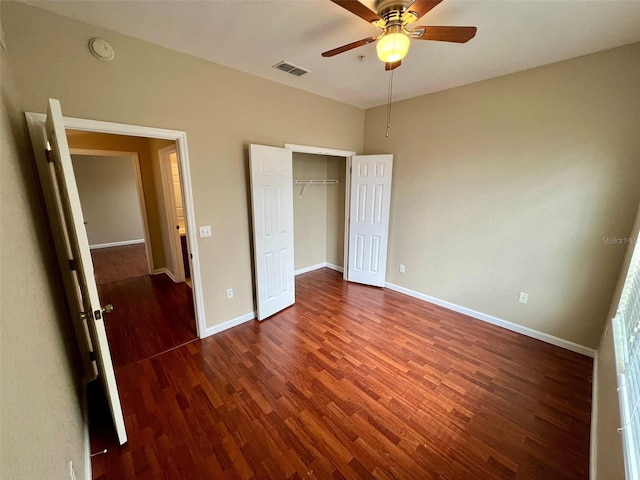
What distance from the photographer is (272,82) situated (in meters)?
2.81

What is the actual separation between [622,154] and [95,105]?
414cm

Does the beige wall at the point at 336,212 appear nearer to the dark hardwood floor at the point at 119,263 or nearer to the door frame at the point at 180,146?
the door frame at the point at 180,146

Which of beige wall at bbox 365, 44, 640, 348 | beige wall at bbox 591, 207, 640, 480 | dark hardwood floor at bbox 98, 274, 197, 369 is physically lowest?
dark hardwood floor at bbox 98, 274, 197, 369

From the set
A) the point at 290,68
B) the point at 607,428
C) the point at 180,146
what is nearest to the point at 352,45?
the point at 290,68

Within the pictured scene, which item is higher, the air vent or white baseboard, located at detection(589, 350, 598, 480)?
the air vent

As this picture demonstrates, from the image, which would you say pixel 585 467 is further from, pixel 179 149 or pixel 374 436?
pixel 179 149

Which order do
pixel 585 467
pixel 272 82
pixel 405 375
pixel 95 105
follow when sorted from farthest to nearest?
pixel 272 82 → pixel 405 375 → pixel 95 105 → pixel 585 467

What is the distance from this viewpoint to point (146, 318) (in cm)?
307

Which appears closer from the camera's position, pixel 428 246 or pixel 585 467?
pixel 585 467

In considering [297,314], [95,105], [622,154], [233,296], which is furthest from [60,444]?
[622,154]

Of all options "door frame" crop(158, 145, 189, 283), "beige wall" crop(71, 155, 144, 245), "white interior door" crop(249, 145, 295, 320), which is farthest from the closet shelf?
"beige wall" crop(71, 155, 144, 245)

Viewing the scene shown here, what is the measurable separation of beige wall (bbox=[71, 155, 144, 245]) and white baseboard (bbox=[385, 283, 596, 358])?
260 inches

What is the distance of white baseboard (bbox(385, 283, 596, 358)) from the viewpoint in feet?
8.16

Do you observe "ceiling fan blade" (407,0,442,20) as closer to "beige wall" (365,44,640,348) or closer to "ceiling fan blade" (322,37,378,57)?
"ceiling fan blade" (322,37,378,57)
